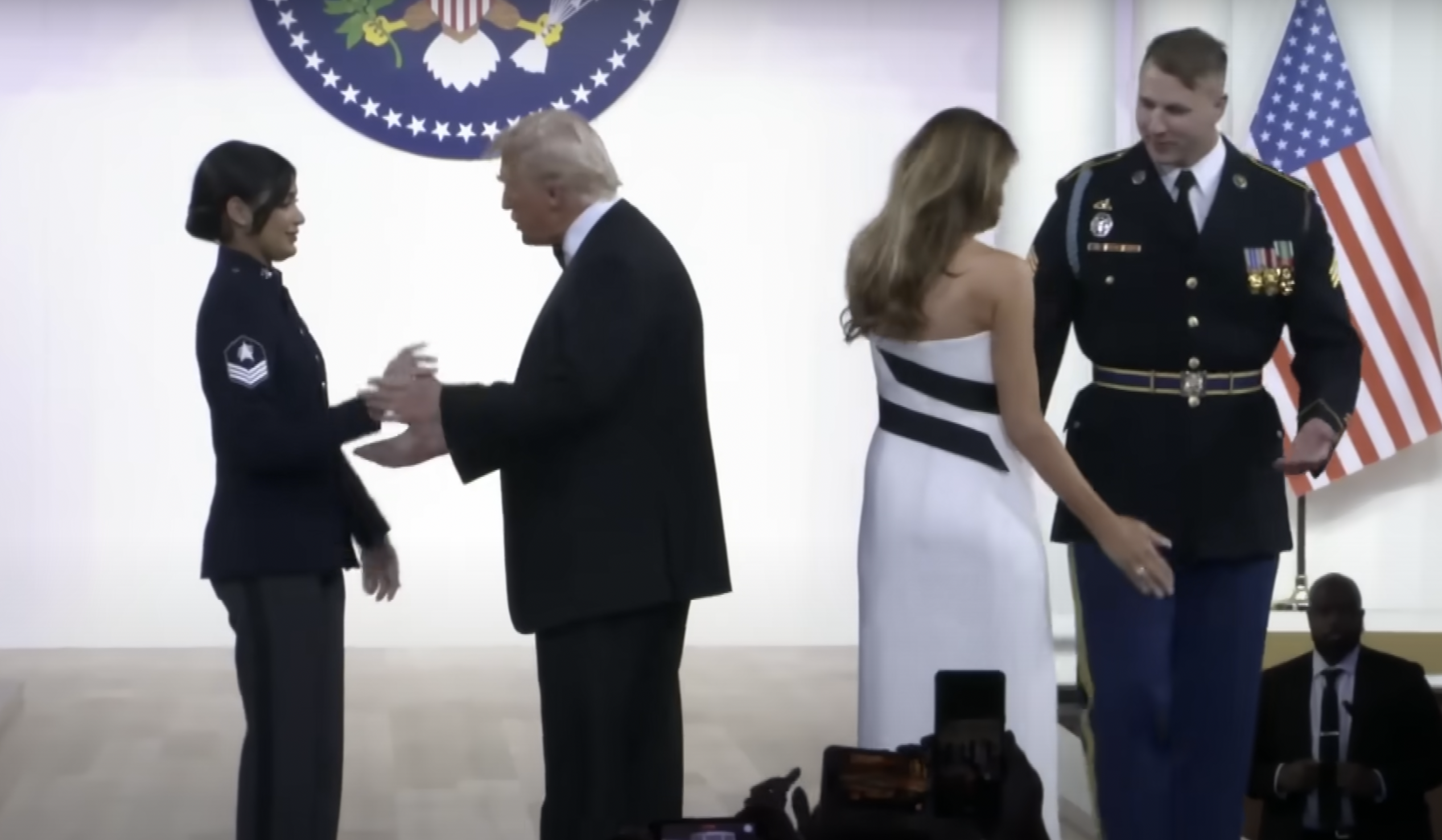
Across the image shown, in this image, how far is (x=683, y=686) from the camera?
4.76m

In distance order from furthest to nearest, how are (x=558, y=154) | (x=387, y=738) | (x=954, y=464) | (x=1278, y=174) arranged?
(x=387, y=738) < (x=1278, y=174) < (x=954, y=464) < (x=558, y=154)

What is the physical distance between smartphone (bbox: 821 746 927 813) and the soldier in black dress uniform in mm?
1265

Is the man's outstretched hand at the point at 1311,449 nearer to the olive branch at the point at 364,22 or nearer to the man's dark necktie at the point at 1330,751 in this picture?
the man's dark necktie at the point at 1330,751

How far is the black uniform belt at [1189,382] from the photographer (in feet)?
9.52

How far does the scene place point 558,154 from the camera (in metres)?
2.60

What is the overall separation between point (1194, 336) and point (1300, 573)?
246cm

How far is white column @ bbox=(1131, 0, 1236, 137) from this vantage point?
4809 mm

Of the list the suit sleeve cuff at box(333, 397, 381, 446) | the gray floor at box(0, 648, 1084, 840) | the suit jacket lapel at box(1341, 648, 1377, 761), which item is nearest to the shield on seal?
the gray floor at box(0, 648, 1084, 840)

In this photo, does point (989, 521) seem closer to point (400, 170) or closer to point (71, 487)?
point (400, 170)

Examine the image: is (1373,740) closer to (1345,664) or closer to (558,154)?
(1345,664)

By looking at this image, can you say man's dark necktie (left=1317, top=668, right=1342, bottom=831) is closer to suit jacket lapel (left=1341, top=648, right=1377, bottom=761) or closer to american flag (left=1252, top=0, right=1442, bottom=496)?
suit jacket lapel (left=1341, top=648, right=1377, bottom=761)

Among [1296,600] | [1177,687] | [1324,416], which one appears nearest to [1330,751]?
[1177,687]

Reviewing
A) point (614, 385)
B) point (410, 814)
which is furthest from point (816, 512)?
point (614, 385)

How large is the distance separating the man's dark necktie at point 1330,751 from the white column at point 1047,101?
1405 mm
